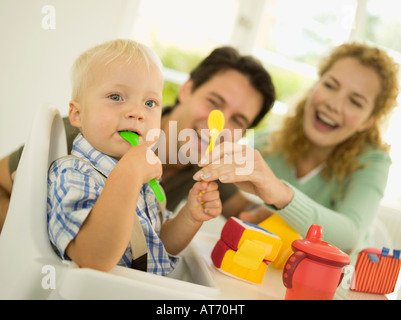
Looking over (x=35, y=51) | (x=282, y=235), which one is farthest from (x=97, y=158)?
(x=35, y=51)

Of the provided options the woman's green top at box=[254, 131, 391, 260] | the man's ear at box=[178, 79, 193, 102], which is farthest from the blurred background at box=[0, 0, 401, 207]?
the man's ear at box=[178, 79, 193, 102]

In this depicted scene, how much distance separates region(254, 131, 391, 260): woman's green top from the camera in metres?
0.87

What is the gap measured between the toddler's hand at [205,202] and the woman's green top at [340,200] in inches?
7.4

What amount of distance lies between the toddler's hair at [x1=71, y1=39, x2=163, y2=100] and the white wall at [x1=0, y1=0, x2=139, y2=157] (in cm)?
132

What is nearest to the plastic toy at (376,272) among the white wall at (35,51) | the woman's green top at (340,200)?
the woman's green top at (340,200)

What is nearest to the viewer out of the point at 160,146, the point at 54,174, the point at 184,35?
the point at 54,174

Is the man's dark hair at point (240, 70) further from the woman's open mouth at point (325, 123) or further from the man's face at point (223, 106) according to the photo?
the woman's open mouth at point (325, 123)

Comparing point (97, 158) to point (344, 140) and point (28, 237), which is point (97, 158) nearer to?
point (28, 237)

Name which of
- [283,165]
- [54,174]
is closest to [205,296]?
[54,174]

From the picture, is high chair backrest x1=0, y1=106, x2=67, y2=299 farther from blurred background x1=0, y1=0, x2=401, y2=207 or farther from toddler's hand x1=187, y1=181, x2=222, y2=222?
blurred background x1=0, y1=0, x2=401, y2=207

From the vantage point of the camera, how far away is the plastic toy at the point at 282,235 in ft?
2.60
